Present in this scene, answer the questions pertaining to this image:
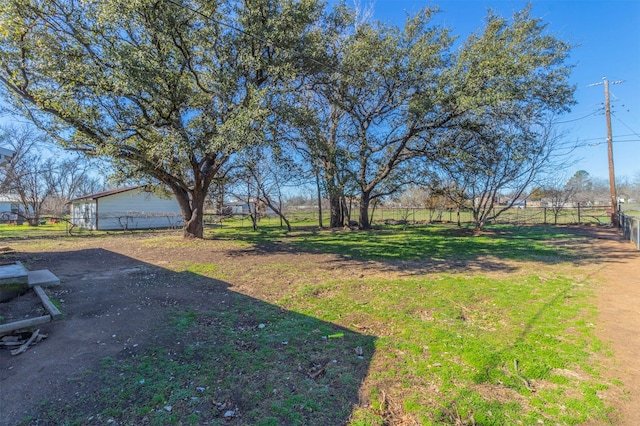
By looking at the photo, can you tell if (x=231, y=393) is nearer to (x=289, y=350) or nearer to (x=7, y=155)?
(x=289, y=350)

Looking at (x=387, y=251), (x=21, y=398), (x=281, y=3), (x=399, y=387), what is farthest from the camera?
(x=387, y=251)

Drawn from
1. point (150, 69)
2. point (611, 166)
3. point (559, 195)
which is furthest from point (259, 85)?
point (559, 195)

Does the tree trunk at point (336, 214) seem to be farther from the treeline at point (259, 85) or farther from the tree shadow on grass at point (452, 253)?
the tree shadow on grass at point (452, 253)

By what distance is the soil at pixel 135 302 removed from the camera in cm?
258

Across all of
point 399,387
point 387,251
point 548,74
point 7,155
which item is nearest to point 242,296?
point 399,387

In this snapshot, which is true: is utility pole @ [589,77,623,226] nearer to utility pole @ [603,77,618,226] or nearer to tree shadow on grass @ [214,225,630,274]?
utility pole @ [603,77,618,226]

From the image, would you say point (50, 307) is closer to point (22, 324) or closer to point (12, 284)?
point (22, 324)

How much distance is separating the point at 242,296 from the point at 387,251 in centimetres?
576

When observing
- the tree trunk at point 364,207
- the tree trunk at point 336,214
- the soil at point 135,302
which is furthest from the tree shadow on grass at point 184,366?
the tree trunk at point 336,214

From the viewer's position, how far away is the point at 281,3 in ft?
28.0

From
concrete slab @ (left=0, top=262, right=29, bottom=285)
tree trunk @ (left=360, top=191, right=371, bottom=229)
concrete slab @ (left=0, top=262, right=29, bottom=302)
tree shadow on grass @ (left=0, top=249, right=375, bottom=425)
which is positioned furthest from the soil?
tree trunk @ (left=360, top=191, right=371, bottom=229)

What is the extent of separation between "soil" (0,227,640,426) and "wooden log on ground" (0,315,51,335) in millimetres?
96

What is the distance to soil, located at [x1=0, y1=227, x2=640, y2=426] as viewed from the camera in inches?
102

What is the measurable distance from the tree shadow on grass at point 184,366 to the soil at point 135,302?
23 millimetres
